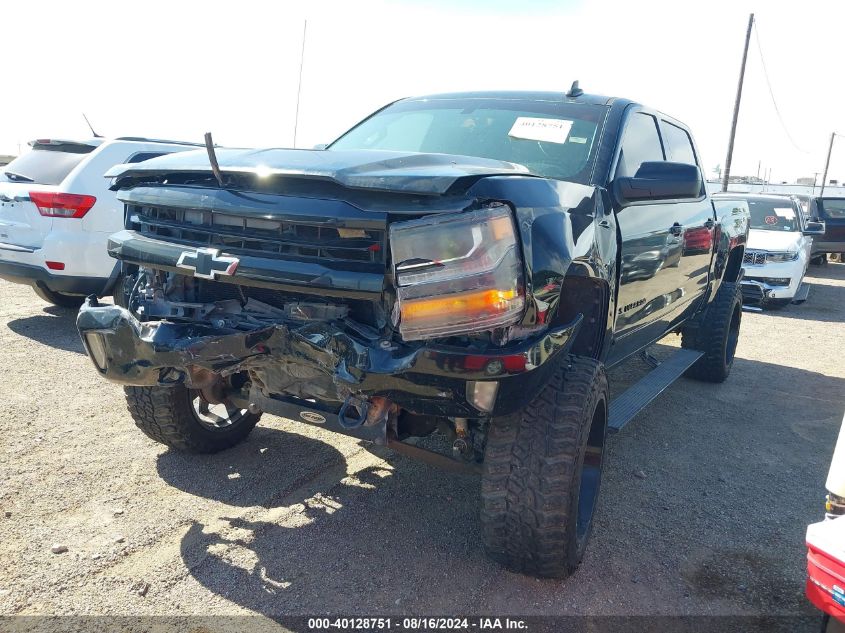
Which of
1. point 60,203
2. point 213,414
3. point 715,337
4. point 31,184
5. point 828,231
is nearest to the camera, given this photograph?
point 213,414

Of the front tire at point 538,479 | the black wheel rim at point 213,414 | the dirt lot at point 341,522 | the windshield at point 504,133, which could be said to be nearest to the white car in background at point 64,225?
the dirt lot at point 341,522

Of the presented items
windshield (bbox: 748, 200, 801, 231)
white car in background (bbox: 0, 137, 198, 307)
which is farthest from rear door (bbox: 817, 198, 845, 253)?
white car in background (bbox: 0, 137, 198, 307)

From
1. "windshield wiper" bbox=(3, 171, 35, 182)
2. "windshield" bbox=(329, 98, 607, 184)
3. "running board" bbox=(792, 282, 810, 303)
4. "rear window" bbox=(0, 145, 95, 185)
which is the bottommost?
"running board" bbox=(792, 282, 810, 303)

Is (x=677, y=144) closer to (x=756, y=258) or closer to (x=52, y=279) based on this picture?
(x=52, y=279)

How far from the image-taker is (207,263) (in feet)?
7.96

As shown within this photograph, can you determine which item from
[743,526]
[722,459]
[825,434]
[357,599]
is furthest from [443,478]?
[825,434]

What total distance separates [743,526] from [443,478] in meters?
1.49

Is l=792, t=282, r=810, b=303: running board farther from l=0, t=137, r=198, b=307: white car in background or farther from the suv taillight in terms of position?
the suv taillight

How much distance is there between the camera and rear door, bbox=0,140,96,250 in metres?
6.01

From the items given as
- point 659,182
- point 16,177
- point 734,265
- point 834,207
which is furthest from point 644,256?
point 834,207

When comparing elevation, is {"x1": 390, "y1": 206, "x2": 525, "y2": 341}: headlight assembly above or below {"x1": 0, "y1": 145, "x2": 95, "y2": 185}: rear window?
above

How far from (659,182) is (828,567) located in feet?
5.76

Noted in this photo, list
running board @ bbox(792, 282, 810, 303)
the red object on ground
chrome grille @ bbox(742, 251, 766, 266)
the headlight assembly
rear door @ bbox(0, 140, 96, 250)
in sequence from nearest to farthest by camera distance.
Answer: the red object on ground, the headlight assembly, rear door @ bbox(0, 140, 96, 250), chrome grille @ bbox(742, 251, 766, 266), running board @ bbox(792, 282, 810, 303)

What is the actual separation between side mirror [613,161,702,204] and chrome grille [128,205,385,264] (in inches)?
57.6
